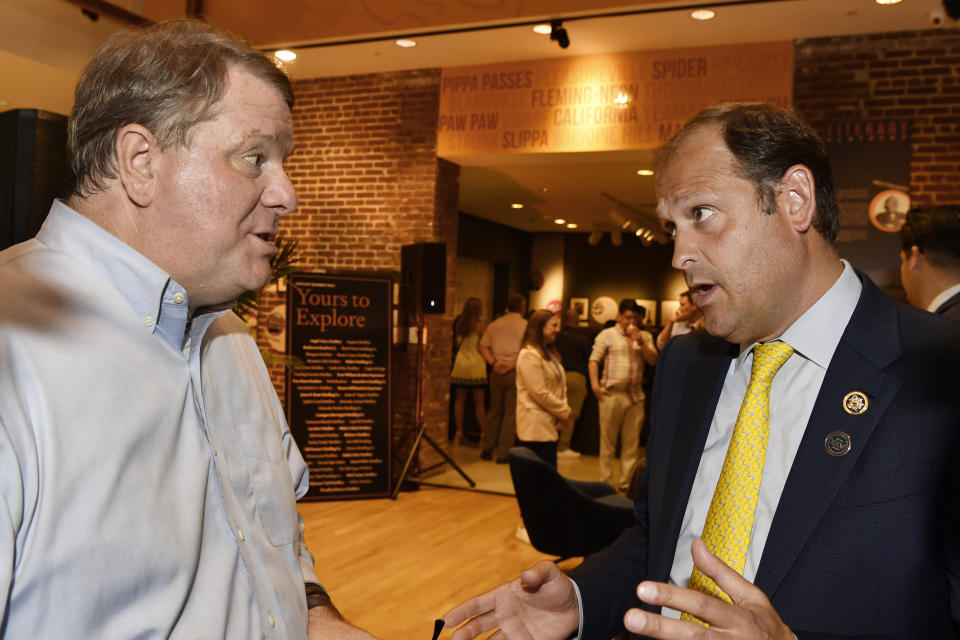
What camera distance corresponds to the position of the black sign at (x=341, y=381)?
6152 mm

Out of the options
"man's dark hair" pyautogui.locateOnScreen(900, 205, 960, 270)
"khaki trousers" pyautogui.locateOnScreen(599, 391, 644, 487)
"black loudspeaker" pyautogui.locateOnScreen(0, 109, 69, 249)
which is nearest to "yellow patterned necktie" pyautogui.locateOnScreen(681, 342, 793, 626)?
"black loudspeaker" pyautogui.locateOnScreen(0, 109, 69, 249)

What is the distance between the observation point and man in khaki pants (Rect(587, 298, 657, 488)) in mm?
6539

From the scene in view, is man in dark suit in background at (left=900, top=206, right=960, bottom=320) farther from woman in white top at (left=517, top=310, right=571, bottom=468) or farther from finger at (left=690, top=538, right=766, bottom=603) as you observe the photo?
woman in white top at (left=517, top=310, right=571, bottom=468)

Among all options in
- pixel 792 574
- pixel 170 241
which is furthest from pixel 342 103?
pixel 792 574

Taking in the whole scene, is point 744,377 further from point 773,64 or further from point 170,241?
point 773,64

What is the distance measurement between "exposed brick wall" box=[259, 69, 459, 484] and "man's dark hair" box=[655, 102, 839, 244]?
17.8 ft

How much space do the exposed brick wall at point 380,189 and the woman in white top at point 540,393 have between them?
1265 mm

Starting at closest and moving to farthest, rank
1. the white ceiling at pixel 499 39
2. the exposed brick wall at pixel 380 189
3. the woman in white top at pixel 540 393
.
Result: the white ceiling at pixel 499 39, the woman in white top at pixel 540 393, the exposed brick wall at pixel 380 189

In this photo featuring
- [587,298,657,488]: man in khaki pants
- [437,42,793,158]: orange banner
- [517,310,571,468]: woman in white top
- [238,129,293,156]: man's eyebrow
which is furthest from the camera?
[587,298,657,488]: man in khaki pants

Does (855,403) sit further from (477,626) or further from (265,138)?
(265,138)

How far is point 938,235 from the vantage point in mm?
3320

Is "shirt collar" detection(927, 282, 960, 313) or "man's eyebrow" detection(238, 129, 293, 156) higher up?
"man's eyebrow" detection(238, 129, 293, 156)

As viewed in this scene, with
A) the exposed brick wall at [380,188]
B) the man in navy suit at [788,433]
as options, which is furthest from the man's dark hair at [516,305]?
the man in navy suit at [788,433]

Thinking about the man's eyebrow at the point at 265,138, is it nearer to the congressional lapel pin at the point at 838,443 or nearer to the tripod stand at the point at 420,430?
the congressional lapel pin at the point at 838,443
